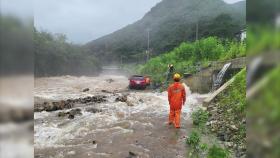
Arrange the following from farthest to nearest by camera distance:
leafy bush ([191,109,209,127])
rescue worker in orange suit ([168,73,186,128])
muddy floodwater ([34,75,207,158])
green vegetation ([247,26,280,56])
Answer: leafy bush ([191,109,209,127]), rescue worker in orange suit ([168,73,186,128]), muddy floodwater ([34,75,207,158]), green vegetation ([247,26,280,56])

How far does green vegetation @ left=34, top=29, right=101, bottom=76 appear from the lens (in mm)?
37644

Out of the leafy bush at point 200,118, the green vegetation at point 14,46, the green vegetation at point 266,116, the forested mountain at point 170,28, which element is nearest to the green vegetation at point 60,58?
the forested mountain at point 170,28

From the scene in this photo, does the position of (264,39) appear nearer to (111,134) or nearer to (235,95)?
(111,134)

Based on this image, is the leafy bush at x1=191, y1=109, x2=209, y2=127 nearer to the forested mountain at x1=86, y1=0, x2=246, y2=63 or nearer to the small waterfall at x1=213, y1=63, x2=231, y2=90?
the small waterfall at x1=213, y1=63, x2=231, y2=90

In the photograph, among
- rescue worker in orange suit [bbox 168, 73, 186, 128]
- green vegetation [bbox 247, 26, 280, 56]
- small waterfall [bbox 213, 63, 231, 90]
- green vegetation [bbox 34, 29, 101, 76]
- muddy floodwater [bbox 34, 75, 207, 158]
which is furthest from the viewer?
green vegetation [bbox 34, 29, 101, 76]

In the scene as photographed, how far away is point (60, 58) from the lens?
1702 inches

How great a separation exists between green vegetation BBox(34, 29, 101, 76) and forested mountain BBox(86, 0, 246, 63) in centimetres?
1444

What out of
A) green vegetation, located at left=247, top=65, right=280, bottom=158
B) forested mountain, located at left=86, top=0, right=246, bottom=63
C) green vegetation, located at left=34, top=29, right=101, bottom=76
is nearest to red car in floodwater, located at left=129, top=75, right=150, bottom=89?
green vegetation, located at left=34, top=29, right=101, bottom=76

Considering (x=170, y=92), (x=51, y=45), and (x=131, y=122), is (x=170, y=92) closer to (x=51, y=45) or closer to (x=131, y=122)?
(x=131, y=122)

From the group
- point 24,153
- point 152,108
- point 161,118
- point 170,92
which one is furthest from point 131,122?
point 24,153

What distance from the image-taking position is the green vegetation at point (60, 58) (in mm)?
37644

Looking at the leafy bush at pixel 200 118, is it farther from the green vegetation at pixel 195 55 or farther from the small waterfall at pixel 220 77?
the green vegetation at pixel 195 55

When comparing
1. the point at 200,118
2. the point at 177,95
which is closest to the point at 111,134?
the point at 177,95

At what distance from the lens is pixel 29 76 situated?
1.11m
